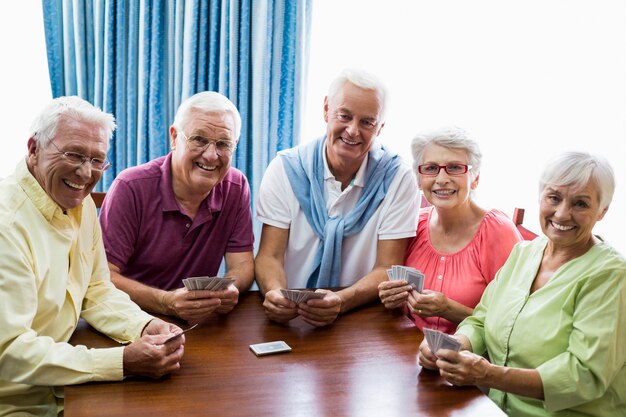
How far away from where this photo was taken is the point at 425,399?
1.56m

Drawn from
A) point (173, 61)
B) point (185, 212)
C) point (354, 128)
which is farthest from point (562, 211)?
point (173, 61)

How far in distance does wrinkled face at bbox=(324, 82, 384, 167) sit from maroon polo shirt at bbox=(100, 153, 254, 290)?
483mm

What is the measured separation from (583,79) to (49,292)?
2795 mm

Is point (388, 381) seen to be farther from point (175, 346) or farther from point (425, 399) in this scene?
point (175, 346)

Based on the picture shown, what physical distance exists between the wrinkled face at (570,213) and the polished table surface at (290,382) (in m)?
0.57

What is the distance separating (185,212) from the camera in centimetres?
240

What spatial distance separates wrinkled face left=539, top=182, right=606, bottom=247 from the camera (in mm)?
1767

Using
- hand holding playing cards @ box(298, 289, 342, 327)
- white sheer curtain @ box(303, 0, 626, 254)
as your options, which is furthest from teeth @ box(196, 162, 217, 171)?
white sheer curtain @ box(303, 0, 626, 254)

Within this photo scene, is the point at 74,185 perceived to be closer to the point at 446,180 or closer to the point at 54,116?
the point at 54,116

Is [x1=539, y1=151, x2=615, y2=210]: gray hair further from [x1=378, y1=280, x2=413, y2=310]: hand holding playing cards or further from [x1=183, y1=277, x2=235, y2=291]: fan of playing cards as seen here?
[x1=183, y1=277, x2=235, y2=291]: fan of playing cards

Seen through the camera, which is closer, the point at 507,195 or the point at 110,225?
the point at 110,225

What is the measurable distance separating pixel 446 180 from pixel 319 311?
2.51ft

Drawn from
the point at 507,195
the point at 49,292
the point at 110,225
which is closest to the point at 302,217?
the point at 110,225

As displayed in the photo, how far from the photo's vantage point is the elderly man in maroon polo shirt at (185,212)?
2314 millimetres
